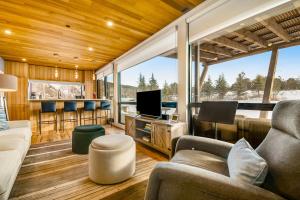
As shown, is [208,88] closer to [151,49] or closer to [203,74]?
[203,74]

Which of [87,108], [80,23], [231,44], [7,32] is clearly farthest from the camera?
[87,108]

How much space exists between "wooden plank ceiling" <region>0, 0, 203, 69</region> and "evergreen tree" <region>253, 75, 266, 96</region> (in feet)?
4.91

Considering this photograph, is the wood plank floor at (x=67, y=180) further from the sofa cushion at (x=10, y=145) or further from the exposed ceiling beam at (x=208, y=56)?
the exposed ceiling beam at (x=208, y=56)

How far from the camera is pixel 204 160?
148 centimetres

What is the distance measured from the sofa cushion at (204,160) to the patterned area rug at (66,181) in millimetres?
678

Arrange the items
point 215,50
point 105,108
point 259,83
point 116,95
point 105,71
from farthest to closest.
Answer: point 105,71, point 116,95, point 105,108, point 215,50, point 259,83

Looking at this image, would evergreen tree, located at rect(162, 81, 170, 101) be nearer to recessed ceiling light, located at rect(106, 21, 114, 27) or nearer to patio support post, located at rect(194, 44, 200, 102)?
patio support post, located at rect(194, 44, 200, 102)

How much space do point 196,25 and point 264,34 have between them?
105cm

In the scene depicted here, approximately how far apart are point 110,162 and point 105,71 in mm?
5552

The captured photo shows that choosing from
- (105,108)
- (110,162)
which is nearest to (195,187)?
(110,162)

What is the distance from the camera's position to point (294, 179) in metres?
0.84

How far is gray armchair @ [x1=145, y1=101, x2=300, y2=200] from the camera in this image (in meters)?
0.85

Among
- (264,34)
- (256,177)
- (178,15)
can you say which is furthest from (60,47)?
(256,177)

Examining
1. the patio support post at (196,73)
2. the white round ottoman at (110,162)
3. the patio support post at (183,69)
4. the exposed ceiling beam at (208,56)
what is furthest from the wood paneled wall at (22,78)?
the exposed ceiling beam at (208,56)
